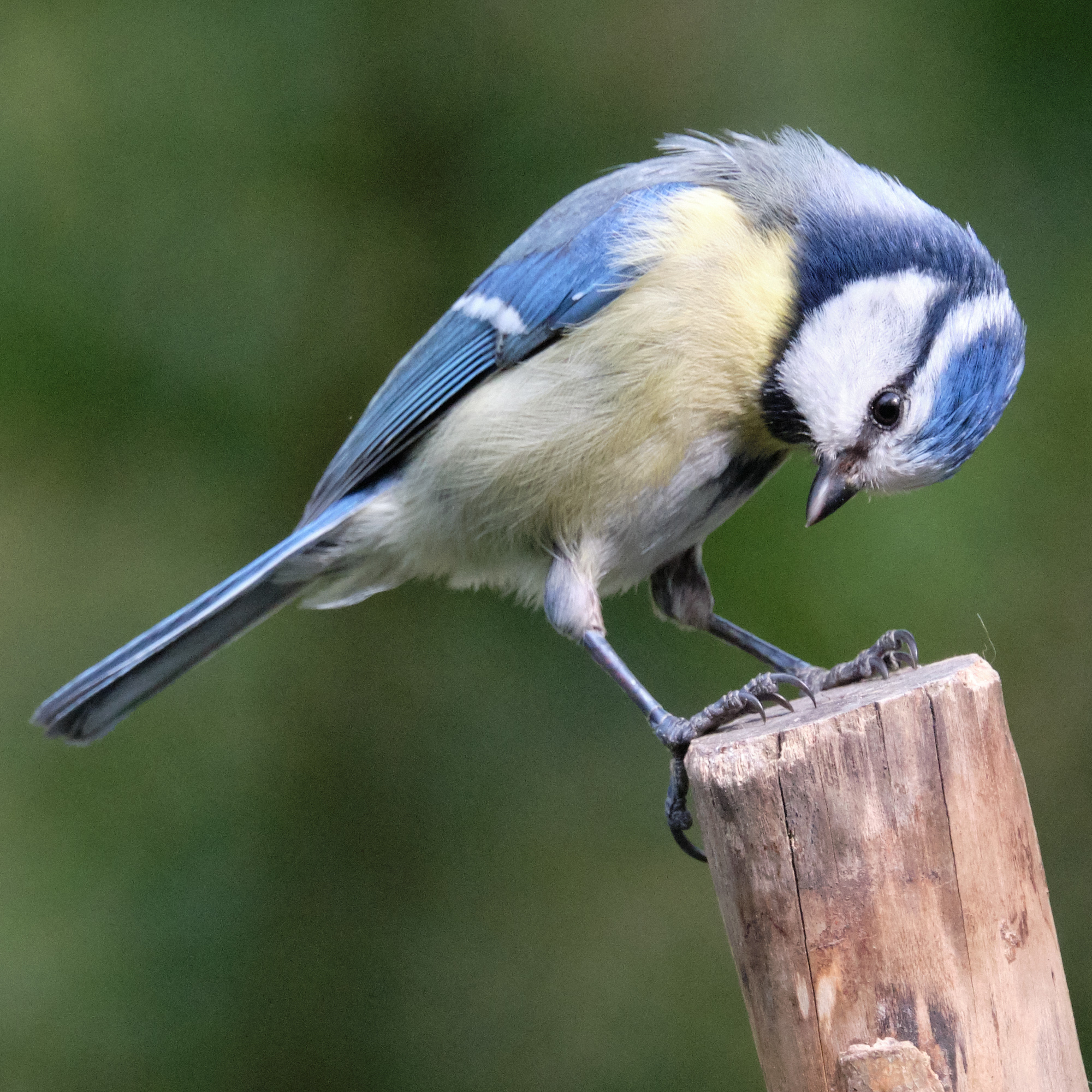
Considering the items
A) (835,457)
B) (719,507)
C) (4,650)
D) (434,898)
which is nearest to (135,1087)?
(434,898)

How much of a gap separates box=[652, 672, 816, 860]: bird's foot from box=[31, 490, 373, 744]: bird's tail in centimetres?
58

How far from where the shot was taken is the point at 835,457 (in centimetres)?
148

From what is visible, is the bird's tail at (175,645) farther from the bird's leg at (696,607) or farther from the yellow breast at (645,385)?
the bird's leg at (696,607)

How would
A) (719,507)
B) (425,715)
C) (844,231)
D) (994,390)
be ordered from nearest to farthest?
1. (994,390)
2. (844,231)
3. (719,507)
4. (425,715)

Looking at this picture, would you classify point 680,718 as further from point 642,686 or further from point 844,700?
point 844,700

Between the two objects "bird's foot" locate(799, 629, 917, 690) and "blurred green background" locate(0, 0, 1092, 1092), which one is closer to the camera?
"bird's foot" locate(799, 629, 917, 690)

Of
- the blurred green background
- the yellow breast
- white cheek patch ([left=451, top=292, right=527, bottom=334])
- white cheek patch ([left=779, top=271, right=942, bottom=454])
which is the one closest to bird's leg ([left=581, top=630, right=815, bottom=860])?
the yellow breast

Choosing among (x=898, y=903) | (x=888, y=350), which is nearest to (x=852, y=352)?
(x=888, y=350)

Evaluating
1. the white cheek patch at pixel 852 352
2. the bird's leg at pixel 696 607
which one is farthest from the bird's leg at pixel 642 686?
the white cheek patch at pixel 852 352

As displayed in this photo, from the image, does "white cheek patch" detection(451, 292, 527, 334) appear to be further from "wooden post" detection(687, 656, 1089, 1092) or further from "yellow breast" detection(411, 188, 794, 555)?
"wooden post" detection(687, 656, 1089, 1092)

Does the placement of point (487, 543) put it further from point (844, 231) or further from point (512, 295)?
point (844, 231)

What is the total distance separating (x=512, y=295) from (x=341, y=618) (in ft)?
2.84

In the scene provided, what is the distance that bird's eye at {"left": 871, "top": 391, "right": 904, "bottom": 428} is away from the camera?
1.44 metres

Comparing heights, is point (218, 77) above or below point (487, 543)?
above
